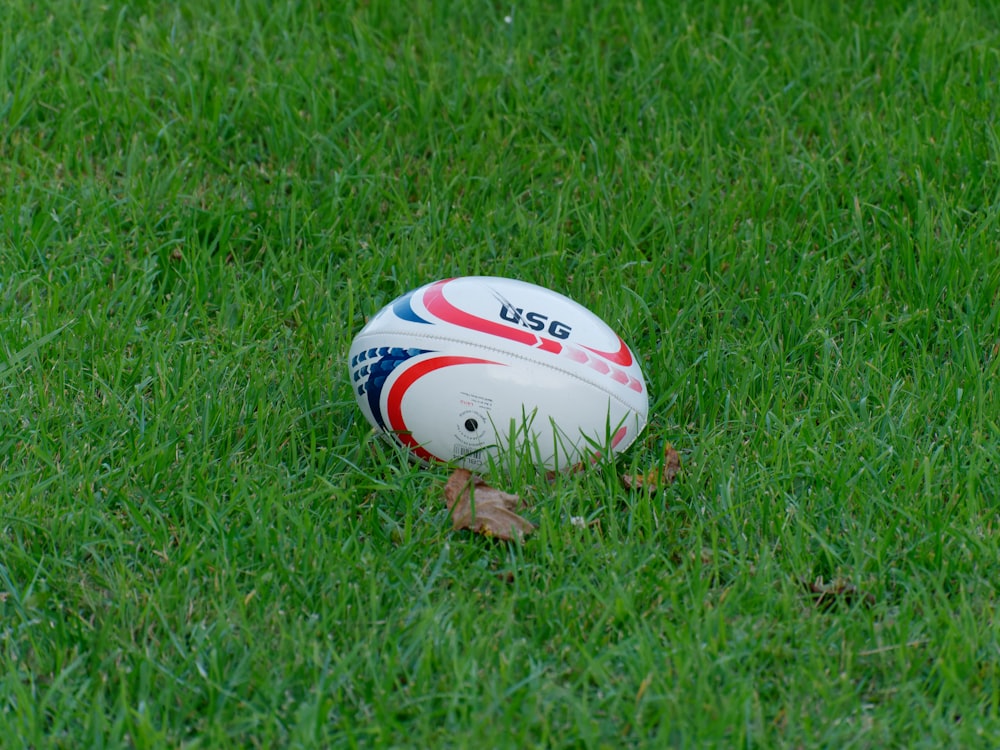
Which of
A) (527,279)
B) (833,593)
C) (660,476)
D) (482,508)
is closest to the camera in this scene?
(833,593)

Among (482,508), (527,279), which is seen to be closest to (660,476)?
(482,508)

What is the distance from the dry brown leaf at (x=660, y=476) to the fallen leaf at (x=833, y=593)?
49 cm

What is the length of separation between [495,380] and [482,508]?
34 cm

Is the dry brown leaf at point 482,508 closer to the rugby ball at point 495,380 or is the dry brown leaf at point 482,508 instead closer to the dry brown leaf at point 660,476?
the rugby ball at point 495,380

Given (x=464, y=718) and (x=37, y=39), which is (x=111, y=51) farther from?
(x=464, y=718)

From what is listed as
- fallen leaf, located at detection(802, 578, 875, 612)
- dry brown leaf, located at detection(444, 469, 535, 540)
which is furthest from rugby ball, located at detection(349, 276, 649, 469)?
fallen leaf, located at detection(802, 578, 875, 612)

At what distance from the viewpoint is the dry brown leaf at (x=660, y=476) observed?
3211 mm

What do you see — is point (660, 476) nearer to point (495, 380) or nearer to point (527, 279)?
point (495, 380)

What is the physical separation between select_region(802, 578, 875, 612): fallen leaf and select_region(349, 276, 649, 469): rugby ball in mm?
660

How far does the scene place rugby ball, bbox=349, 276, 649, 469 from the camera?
3166mm

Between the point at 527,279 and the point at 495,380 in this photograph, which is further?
the point at 527,279

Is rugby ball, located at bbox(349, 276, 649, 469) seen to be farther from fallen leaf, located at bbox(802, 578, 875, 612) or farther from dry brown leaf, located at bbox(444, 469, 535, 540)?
fallen leaf, located at bbox(802, 578, 875, 612)

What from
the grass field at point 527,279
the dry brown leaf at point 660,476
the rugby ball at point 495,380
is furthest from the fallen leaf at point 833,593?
the rugby ball at point 495,380

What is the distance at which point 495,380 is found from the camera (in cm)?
316
